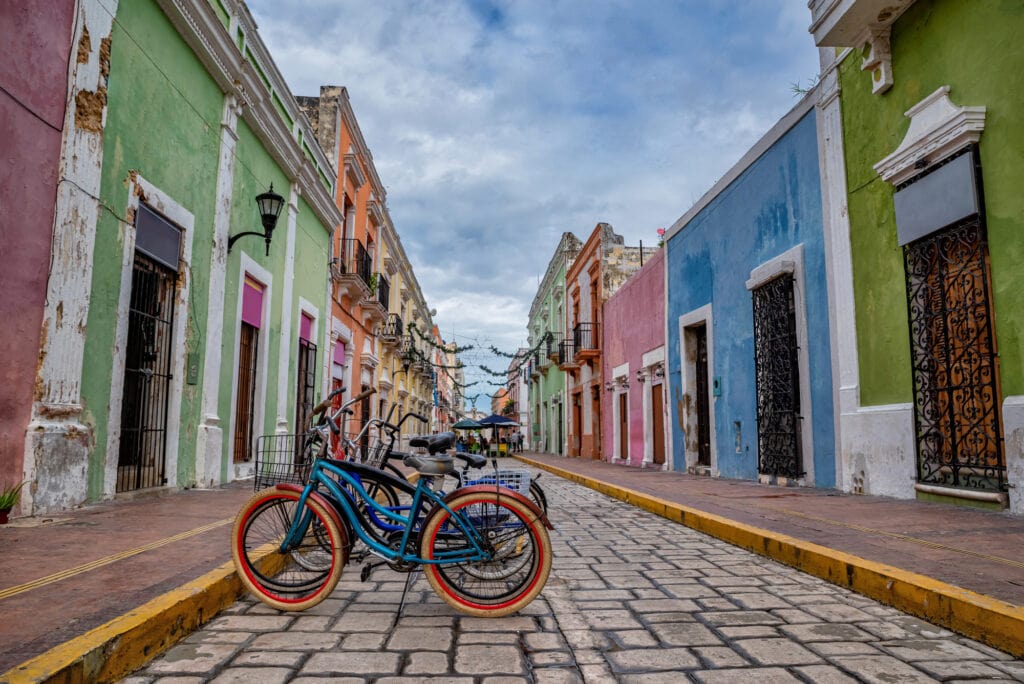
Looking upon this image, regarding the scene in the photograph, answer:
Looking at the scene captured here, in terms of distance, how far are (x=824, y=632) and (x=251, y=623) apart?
8.73 feet

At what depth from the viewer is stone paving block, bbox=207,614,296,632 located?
322cm

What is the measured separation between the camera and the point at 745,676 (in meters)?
2.57

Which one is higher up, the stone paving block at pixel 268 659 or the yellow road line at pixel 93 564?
the yellow road line at pixel 93 564

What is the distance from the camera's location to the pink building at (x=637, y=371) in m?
15.7

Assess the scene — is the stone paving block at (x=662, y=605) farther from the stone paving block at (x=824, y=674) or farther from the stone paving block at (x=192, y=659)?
the stone paving block at (x=192, y=659)

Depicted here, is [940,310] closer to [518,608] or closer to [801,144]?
[801,144]

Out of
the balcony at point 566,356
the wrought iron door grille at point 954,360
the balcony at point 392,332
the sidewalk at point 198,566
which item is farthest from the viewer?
the balcony at point 566,356

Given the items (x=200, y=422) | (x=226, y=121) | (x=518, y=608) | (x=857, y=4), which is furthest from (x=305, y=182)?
(x=518, y=608)

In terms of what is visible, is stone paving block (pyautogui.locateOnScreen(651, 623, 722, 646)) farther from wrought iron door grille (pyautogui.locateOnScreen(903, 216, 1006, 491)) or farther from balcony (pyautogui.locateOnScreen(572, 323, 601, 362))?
balcony (pyautogui.locateOnScreen(572, 323, 601, 362))

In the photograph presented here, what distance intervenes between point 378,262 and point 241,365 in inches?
442

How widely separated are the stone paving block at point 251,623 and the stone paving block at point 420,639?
577mm

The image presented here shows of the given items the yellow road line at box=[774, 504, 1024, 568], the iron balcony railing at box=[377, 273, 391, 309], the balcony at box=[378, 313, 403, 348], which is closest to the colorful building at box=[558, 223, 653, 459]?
the balcony at box=[378, 313, 403, 348]

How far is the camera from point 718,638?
10.00ft

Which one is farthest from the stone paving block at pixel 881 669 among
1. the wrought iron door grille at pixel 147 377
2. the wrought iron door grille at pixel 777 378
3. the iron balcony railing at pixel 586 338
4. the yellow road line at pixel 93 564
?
the iron balcony railing at pixel 586 338
